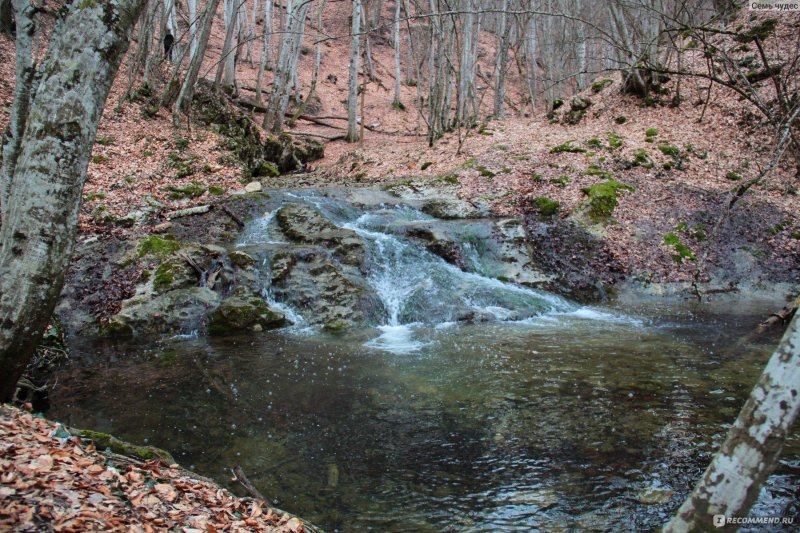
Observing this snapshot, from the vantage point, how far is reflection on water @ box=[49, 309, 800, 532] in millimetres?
3760

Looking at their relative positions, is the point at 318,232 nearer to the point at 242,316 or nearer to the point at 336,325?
the point at 336,325

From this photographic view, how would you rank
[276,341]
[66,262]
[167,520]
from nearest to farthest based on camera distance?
[167,520] → [66,262] → [276,341]

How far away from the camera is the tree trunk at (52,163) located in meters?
3.35

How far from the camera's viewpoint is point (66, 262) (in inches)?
142

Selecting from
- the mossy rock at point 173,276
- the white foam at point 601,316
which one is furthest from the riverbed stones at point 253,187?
the white foam at point 601,316

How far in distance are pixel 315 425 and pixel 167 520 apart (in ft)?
7.94

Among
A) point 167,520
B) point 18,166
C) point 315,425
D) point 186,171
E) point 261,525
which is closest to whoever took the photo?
point 167,520

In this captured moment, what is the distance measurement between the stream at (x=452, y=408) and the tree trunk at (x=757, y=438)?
159cm

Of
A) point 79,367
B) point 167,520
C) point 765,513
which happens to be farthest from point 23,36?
point 765,513

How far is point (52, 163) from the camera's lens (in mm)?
3365

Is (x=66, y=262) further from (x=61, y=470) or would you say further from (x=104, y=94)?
(x=61, y=470)

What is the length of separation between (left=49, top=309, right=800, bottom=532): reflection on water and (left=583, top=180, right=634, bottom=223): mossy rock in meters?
4.58

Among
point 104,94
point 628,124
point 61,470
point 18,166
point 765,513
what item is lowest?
point 765,513

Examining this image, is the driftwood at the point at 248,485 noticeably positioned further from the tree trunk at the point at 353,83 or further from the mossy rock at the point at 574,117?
the mossy rock at the point at 574,117
